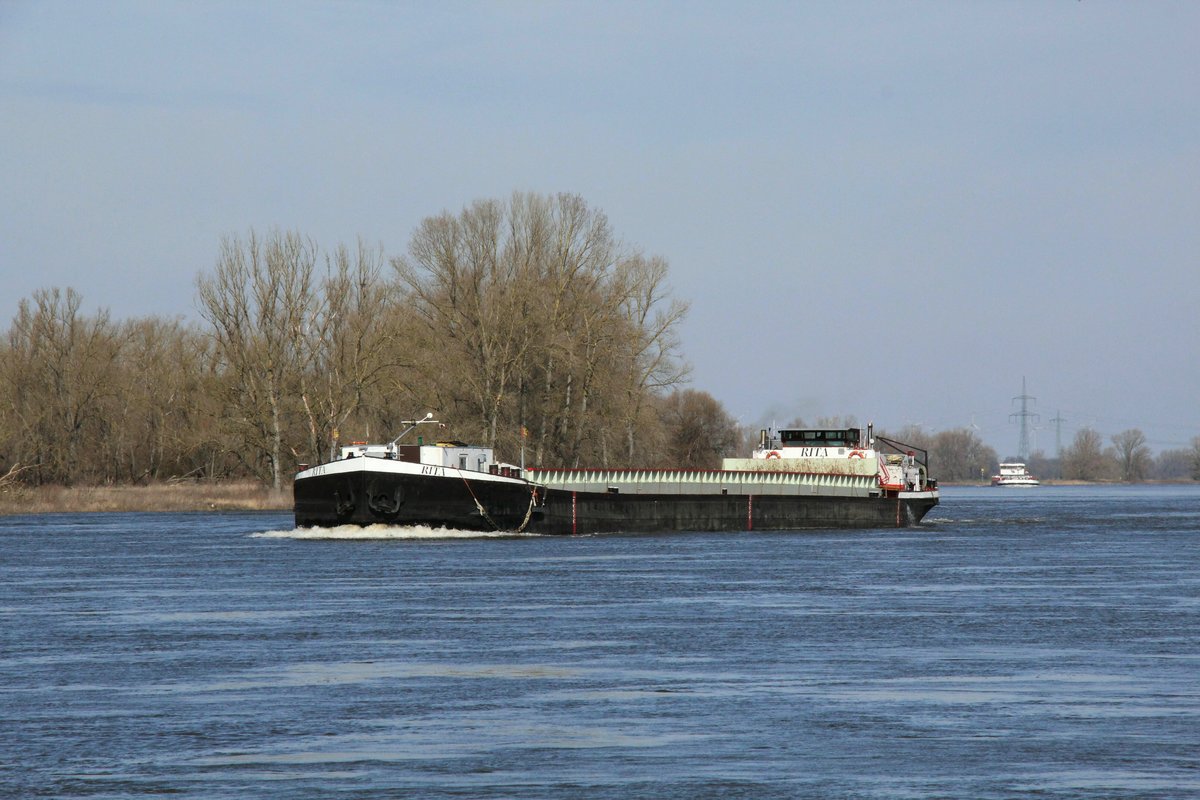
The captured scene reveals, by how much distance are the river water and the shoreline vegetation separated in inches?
1795

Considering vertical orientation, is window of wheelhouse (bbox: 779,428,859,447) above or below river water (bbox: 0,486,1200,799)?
above

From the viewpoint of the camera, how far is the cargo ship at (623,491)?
2660 inches

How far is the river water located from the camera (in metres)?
18.3

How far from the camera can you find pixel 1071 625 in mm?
34156

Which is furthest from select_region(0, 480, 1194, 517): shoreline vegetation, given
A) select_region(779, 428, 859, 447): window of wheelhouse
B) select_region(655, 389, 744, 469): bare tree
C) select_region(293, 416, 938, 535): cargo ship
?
select_region(655, 389, 744, 469): bare tree

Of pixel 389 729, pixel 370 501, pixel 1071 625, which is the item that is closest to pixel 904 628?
pixel 1071 625

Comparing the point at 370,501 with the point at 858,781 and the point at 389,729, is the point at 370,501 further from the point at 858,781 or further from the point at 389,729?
the point at 858,781

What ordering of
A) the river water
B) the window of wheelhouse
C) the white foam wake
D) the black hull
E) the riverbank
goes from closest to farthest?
the river water
the black hull
the white foam wake
the window of wheelhouse
the riverbank

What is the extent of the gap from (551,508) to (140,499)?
37038mm

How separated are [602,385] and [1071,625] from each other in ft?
216

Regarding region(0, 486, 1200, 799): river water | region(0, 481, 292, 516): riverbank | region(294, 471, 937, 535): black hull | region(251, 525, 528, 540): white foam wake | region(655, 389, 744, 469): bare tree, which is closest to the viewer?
region(0, 486, 1200, 799): river water

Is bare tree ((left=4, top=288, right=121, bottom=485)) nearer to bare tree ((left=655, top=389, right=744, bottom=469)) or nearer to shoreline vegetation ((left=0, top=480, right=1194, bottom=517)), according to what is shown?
shoreline vegetation ((left=0, top=480, right=1194, bottom=517))

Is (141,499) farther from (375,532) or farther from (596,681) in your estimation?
(596,681)

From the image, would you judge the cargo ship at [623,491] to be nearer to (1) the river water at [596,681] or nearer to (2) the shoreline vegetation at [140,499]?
(1) the river water at [596,681]
